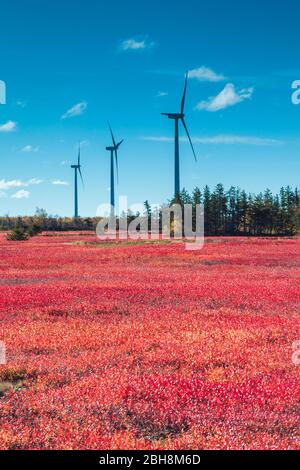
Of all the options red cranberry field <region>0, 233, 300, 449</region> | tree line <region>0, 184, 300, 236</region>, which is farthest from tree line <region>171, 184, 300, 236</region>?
red cranberry field <region>0, 233, 300, 449</region>

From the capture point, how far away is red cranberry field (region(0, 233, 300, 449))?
719cm

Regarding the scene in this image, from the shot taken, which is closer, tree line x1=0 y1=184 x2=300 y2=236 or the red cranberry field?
the red cranberry field

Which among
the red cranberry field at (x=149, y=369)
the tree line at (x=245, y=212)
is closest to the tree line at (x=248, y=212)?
the tree line at (x=245, y=212)

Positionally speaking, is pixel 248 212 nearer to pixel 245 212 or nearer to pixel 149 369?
pixel 245 212

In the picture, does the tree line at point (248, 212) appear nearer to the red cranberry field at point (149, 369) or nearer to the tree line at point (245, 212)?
the tree line at point (245, 212)

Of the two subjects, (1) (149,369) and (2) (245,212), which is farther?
(2) (245,212)

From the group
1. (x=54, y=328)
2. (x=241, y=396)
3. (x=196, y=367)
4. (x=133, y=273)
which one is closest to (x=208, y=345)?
(x=196, y=367)

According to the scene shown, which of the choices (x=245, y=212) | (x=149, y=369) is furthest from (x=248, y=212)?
(x=149, y=369)

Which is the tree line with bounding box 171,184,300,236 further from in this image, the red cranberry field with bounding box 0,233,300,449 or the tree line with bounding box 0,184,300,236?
the red cranberry field with bounding box 0,233,300,449

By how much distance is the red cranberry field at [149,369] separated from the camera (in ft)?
23.6

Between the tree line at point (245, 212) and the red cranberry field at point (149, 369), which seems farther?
the tree line at point (245, 212)

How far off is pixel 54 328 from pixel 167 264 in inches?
1038

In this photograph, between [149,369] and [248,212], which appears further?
[248,212]

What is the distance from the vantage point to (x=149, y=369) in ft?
34.9
